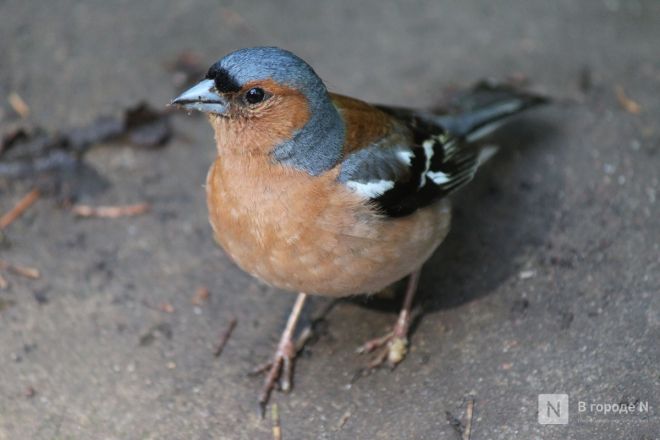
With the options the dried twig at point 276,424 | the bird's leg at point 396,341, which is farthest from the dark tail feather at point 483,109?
the dried twig at point 276,424

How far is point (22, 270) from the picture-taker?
5.19 m

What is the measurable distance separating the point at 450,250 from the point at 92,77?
3.18 meters

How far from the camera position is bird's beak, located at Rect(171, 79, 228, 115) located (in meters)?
4.00

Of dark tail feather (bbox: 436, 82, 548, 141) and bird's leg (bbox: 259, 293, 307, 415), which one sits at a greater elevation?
dark tail feather (bbox: 436, 82, 548, 141)

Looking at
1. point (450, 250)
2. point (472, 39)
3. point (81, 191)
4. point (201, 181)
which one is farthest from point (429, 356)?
point (472, 39)

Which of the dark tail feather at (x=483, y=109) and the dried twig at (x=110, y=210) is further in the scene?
the dried twig at (x=110, y=210)

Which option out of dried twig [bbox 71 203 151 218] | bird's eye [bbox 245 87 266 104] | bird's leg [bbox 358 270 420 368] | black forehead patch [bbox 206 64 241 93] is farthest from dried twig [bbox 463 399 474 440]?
dried twig [bbox 71 203 151 218]

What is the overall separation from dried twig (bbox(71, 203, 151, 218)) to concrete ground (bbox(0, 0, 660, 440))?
62 millimetres

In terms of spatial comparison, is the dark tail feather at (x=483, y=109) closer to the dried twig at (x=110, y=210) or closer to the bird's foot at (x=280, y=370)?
the bird's foot at (x=280, y=370)

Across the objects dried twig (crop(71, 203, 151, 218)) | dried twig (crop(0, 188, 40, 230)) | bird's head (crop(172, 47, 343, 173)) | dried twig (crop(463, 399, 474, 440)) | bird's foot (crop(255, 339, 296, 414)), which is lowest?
bird's foot (crop(255, 339, 296, 414))

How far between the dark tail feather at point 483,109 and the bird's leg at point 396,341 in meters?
1.09

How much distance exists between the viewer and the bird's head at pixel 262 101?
3980mm

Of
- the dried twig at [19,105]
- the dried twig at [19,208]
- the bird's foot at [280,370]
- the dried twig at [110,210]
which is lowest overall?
the bird's foot at [280,370]

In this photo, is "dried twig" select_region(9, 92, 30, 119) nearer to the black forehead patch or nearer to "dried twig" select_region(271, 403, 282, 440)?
the black forehead patch
